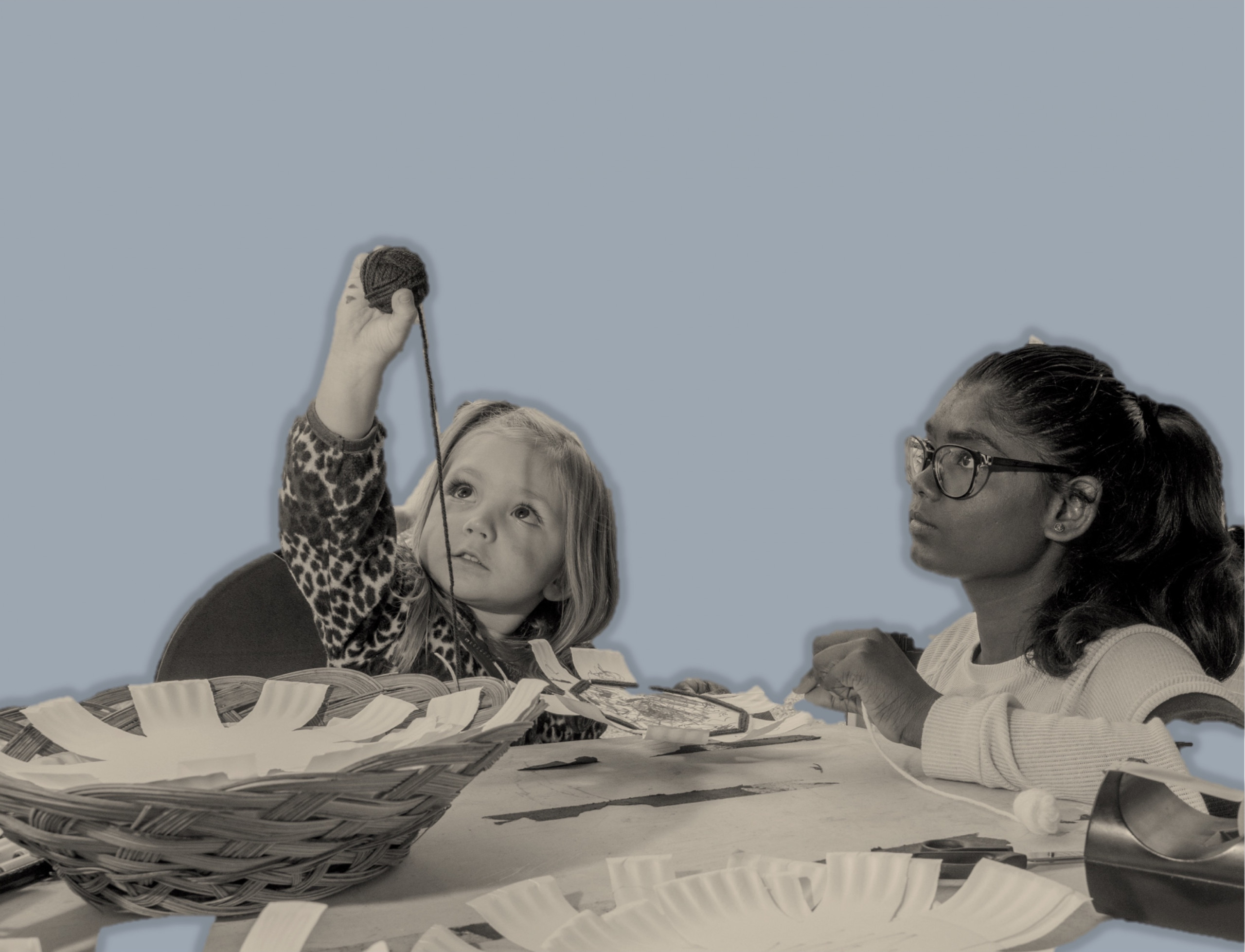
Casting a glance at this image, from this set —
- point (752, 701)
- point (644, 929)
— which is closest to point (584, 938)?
point (644, 929)

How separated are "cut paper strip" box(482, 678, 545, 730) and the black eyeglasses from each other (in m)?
0.79

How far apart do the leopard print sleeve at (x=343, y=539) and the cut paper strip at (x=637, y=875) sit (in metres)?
0.88

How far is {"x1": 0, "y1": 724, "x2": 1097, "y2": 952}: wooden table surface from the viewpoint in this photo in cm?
88

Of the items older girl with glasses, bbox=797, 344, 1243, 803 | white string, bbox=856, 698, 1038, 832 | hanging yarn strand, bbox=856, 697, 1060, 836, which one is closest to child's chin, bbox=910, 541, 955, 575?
older girl with glasses, bbox=797, 344, 1243, 803

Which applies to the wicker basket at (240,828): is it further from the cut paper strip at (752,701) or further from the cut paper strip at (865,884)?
the cut paper strip at (752,701)

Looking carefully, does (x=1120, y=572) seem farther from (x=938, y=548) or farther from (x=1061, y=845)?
(x=1061, y=845)

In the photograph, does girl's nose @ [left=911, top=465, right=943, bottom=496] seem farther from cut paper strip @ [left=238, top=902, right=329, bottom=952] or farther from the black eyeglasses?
cut paper strip @ [left=238, top=902, right=329, bottom=952]

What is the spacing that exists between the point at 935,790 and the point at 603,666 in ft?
1.71

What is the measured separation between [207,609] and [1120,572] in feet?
4.47

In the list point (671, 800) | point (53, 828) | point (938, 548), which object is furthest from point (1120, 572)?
point (53, 828)

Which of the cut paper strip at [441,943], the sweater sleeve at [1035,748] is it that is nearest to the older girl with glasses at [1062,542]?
the sweater sleeve at [1035,748]

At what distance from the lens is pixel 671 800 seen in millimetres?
1237

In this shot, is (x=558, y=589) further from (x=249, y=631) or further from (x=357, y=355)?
(x=357, y=355)

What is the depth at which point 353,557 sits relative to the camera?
1.78m
